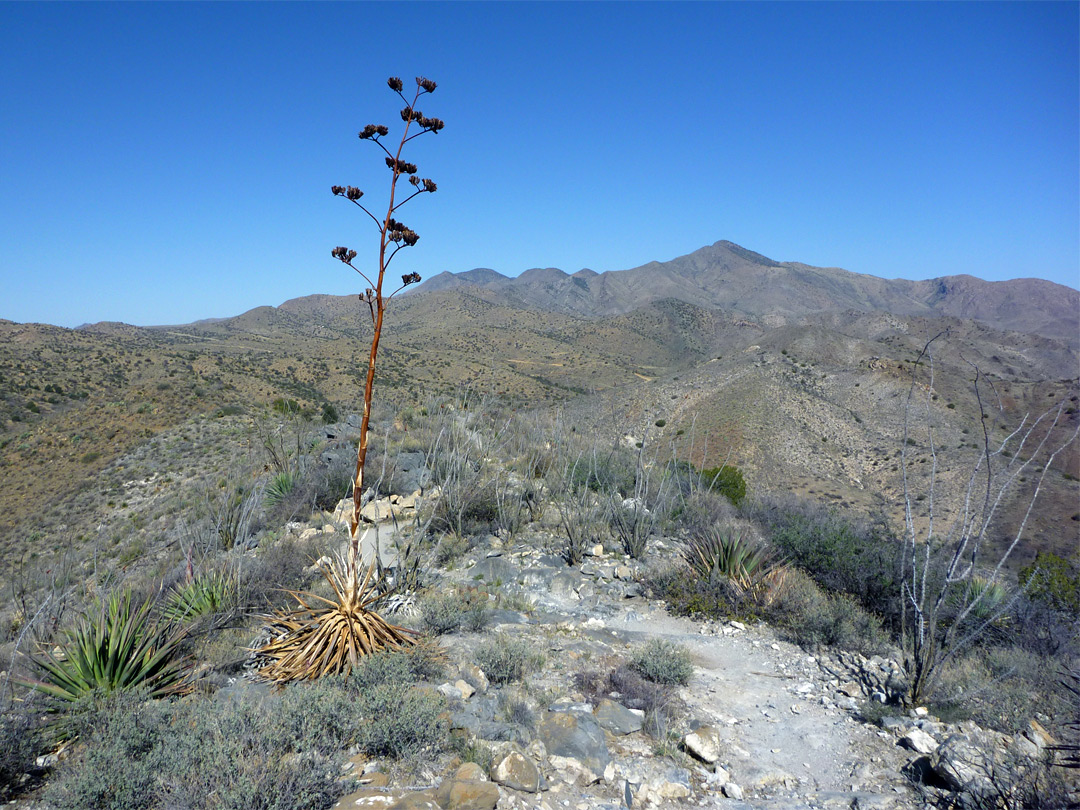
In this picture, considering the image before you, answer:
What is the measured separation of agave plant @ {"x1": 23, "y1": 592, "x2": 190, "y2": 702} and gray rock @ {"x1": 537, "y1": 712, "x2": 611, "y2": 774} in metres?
2.91

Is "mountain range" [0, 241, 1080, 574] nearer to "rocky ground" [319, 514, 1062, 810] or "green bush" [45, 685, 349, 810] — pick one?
"rocky ground" [319, 514, 1062, 810]

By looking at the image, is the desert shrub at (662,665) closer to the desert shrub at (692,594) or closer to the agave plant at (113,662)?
the desert shrub at (692,594)

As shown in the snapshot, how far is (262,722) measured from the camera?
3395 mm

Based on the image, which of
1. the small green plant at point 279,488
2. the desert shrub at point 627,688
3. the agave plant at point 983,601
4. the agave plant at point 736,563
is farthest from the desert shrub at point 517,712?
the small green plant at point 279,488

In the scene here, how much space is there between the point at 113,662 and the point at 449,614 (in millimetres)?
2960

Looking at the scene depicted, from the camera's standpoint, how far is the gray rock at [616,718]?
14.4 ft

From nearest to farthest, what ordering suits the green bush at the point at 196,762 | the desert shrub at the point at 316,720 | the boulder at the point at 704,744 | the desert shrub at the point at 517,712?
the green bush at the point at 196,762 → the desert shrub at the point at 316,720 → the boulder at the point at 704,744 → the desert shrub at the point at 517,712

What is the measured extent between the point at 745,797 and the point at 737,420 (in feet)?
118

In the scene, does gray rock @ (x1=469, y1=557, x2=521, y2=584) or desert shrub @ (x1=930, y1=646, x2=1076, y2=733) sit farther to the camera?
gray rock @ (x1=469, y1=557, x2=521, y2=584)

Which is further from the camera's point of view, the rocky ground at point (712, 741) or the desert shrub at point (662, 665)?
the desert shrub at point (662, 665)

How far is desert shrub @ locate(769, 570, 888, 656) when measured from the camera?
6293 mm

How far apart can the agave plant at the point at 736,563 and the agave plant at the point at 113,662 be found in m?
6.25

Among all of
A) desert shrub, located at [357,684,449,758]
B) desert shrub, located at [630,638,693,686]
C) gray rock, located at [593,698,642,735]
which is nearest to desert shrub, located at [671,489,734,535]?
desert shrub, located at [630,638,693,686]

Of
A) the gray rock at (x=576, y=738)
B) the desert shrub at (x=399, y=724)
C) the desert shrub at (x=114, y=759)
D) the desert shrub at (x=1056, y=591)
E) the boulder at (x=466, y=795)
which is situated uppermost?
the desert shrub at (x=114, y=759)
